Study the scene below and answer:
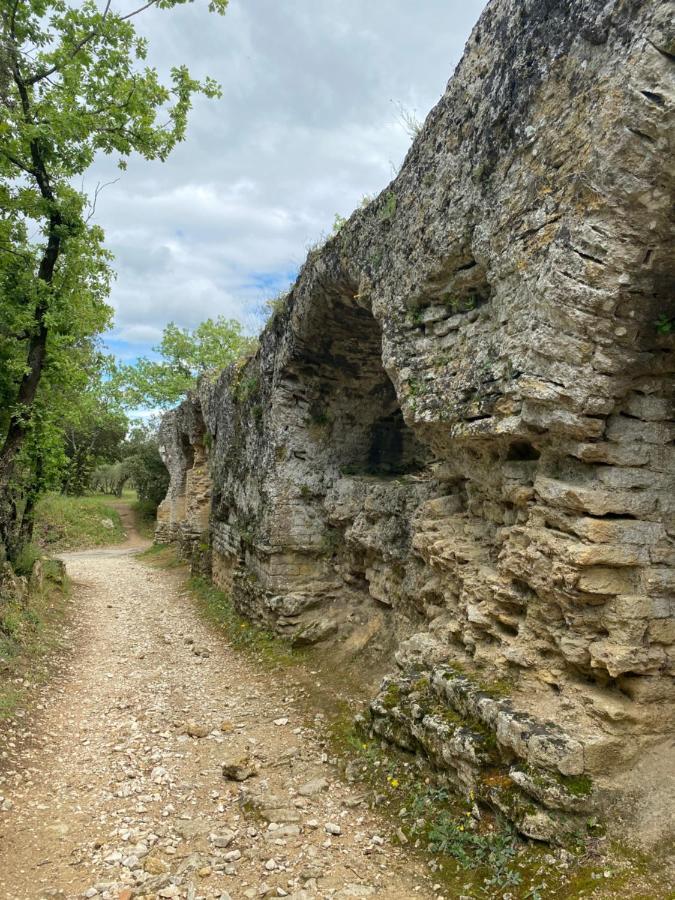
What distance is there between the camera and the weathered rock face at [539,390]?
3.46 metres

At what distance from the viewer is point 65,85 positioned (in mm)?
7727

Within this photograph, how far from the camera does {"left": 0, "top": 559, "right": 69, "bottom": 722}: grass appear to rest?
625cm

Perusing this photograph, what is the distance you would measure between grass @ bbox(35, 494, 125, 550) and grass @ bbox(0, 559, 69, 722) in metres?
9.42

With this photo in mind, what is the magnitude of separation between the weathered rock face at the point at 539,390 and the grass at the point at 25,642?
14.0 feet

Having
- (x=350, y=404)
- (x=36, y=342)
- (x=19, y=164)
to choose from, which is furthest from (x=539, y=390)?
(x=19, y=164)

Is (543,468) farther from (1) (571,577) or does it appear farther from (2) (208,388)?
(2) (208,388)

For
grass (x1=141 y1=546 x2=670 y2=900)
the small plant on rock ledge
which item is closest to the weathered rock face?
the small plant on rock ledge

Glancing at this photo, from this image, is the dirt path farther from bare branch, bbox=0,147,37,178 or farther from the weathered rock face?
bare branch, bbox=0,147,37,178

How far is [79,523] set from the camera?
23.1m

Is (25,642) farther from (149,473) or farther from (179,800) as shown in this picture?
(149,473)

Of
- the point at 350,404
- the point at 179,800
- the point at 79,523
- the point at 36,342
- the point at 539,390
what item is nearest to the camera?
the point at 539,390

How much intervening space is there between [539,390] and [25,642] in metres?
7.61

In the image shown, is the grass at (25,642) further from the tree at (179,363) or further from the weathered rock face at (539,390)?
the tree at (179,363)

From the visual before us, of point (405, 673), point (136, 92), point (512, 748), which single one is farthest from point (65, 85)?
point (512, 748)
